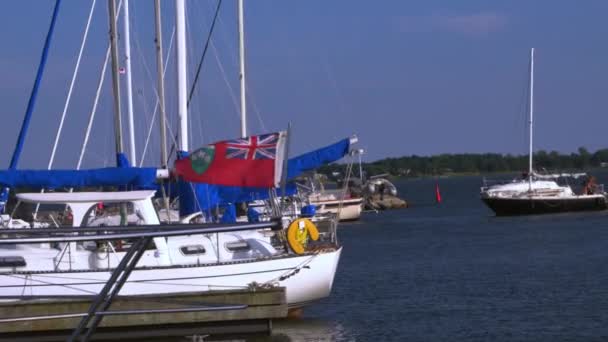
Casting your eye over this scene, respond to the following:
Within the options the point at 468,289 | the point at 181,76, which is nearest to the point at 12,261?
the point at 181,76

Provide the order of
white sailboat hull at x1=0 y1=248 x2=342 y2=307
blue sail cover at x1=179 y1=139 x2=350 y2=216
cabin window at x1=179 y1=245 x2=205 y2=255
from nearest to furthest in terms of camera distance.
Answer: white sailboat hull at x1=0 y1=248 x2=342 y2=307 → cabin window at x1=179 y1=245 x2=205 y2=255 → blue sail cover at x1=179 y1=139 x2=350 y2=216

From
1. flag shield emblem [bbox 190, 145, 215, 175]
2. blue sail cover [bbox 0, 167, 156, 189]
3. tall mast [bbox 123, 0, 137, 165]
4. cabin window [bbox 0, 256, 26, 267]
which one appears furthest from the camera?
tall mast [bbox 123, 0, 137, 165]

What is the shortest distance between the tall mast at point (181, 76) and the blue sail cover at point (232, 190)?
4.82 ft

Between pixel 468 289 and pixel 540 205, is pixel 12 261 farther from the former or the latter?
pixel 540 205

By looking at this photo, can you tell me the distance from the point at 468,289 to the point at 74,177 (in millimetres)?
12105

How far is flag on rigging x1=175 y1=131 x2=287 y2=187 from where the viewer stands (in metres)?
22.3

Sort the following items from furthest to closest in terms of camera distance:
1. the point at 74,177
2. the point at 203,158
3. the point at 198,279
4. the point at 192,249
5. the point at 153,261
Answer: the point at 74,177 → the point at 203,158 → the point at 192,249 → the point at 153,261 → the point at 198,279

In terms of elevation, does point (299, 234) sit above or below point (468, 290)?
above

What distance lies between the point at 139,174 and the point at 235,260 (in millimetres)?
3539

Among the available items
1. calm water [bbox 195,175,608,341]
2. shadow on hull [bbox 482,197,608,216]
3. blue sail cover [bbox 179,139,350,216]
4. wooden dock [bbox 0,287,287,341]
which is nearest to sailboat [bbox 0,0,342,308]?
wooden dock [bbox 0,287,287,341]

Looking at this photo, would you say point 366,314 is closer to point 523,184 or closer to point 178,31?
point 178,31

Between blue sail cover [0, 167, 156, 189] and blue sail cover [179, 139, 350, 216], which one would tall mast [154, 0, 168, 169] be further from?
blue sail cover [0, 167, 156, 189]

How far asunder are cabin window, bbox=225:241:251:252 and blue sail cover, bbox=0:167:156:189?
2996 millimetres

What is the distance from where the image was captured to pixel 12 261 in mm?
22016
